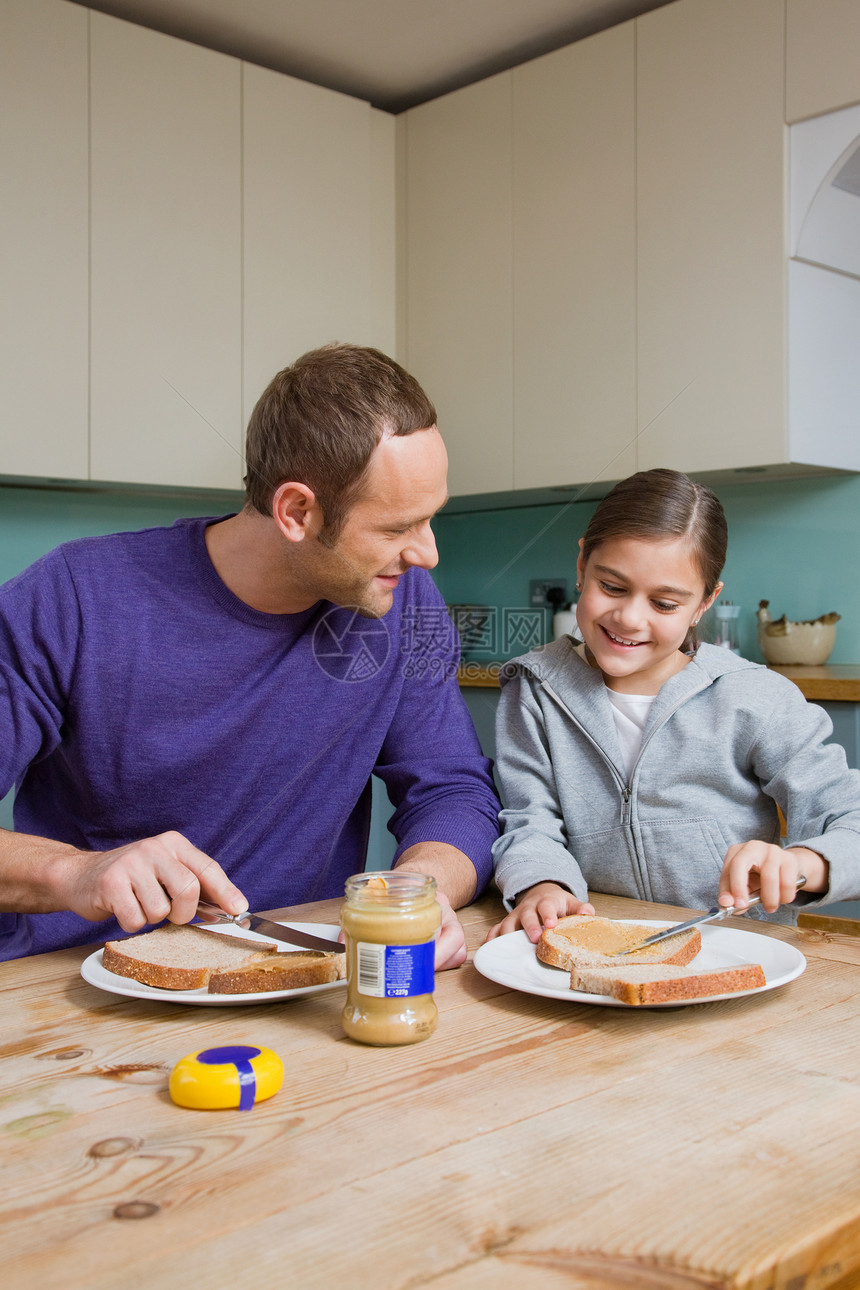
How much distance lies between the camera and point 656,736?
133 cm

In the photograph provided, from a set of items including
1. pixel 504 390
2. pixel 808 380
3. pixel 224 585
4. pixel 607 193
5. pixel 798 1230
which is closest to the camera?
pixel 798 1230

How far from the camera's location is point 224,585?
1.31 m

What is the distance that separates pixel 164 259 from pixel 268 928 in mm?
2405

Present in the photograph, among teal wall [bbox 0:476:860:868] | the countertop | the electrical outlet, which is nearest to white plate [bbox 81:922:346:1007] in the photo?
the countertop

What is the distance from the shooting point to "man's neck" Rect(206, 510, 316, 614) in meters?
1.30

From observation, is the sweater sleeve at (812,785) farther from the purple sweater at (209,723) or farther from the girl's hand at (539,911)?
the purple sweater at (209,723)

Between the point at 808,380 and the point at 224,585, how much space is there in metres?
1.76

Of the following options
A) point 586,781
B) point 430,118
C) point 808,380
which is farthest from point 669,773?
point 430,118

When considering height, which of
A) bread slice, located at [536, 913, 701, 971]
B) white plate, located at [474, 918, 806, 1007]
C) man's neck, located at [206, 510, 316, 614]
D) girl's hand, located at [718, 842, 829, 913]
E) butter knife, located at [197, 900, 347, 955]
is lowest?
white plate, located at [474, 918, 806, 1007]

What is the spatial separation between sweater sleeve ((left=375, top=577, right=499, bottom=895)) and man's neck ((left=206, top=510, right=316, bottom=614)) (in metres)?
0.16

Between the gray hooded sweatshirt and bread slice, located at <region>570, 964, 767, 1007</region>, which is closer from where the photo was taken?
bread slice, located at <region>570, 964, 767, 1007</region>

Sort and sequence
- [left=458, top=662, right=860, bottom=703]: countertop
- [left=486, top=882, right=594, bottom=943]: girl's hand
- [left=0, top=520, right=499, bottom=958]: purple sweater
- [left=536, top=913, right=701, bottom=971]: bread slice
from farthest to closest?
[left=458, top=662, right=860, bottom=703]: countertop < [left=0, top=520, right=499, bottom=958]: purple sweater < [left=486, top=882, right=594, bottom=943]: girl's hand < [left=536, top=913, right=701, bottom=971]: bread slice

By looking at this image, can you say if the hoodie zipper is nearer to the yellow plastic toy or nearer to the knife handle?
the knife handle

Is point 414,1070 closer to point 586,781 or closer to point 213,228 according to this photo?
point 586,781
